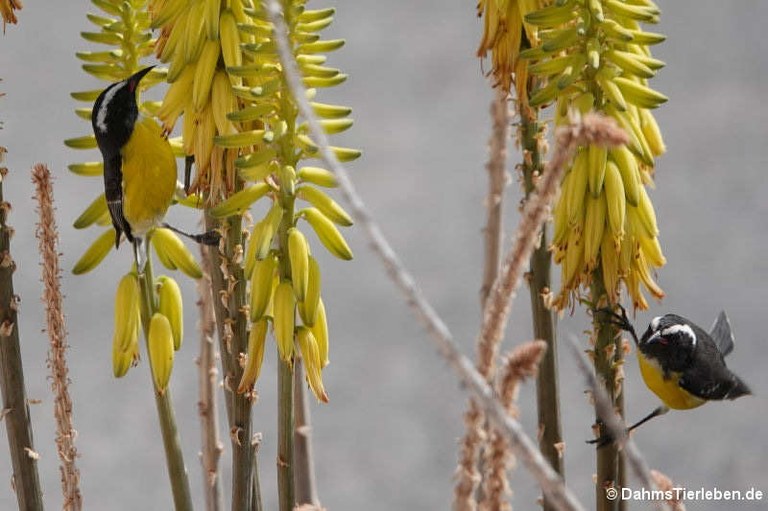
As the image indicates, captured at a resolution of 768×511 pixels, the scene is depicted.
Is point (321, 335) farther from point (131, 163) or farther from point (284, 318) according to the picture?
point (131, 163)

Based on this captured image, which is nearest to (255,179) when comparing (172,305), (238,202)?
(238,202)

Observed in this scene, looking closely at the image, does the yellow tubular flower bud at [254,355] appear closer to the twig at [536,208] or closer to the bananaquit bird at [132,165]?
the bananaquit bird at [132,165]

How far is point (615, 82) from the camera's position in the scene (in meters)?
0.77

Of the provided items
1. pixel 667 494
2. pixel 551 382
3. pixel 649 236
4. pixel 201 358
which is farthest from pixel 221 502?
pixel 667 494

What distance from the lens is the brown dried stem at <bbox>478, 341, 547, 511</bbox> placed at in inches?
10.5

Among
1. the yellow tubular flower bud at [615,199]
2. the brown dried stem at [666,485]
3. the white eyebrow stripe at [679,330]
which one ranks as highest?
the yellow tubular flower bud at [615,199]

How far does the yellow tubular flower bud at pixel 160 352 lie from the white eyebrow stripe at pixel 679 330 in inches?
14.4

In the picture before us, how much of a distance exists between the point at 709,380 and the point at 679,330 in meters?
0.04

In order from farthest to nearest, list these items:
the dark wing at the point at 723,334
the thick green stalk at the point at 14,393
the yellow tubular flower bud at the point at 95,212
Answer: the dark wing at the point at 723,334 < the yellow tubular flower bud at the point at 95,212 < the thick green stalk at the point at 14,393

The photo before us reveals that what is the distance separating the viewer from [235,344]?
76cm

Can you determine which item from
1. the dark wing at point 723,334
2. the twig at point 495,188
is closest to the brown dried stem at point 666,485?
the twig at point 495,188

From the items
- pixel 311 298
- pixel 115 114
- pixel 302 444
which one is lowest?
pixel 302 444

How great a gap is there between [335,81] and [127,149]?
0.61ft

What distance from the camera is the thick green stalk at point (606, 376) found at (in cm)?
76
